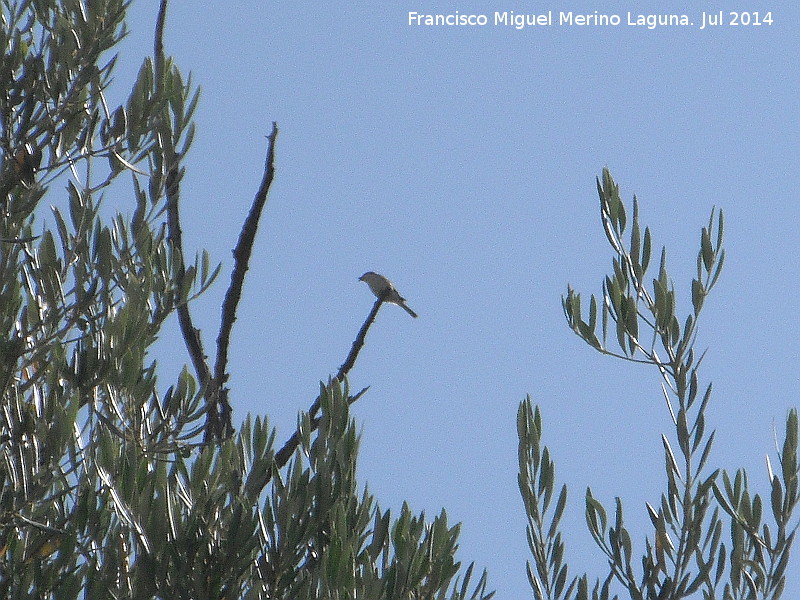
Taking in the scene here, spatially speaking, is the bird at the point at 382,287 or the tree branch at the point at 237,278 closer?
the tree branch at the point at 237,278

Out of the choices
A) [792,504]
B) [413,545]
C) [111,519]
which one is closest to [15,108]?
[111,519]

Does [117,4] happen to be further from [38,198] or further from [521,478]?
[521,478]

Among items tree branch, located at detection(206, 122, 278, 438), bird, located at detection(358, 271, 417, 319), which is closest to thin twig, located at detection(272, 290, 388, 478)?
tree branch, located at detection(206, 122, 278, 438)

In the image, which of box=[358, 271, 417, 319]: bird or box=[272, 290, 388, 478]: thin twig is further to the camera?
box=[358, 271, 417, 319]: bird

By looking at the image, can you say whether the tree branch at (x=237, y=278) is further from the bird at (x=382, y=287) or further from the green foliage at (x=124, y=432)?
the bird at (x=382, y=287)

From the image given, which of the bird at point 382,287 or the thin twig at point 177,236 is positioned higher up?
the bird at point 382,287

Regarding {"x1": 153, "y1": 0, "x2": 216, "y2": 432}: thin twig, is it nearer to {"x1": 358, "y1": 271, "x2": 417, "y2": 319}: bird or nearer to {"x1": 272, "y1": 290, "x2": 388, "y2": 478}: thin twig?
{"x1": 272, "y1": 290, "x2": 388, "y2": 478}: thin twig

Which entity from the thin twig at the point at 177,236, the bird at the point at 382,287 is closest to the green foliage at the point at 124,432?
the thin twig at the point at 177,236

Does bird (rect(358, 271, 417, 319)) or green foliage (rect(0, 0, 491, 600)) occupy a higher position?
bird (rect(358, 271, 417, 319))

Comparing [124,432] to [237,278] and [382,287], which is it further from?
[382,287]

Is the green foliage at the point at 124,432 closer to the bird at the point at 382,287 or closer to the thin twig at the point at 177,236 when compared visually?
the thin twig at the point at 177,236

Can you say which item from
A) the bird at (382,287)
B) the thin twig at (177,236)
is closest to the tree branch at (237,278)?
the thin twig at (177,236)

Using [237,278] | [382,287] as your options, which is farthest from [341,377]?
[382,287]

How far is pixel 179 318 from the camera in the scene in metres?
5.25
